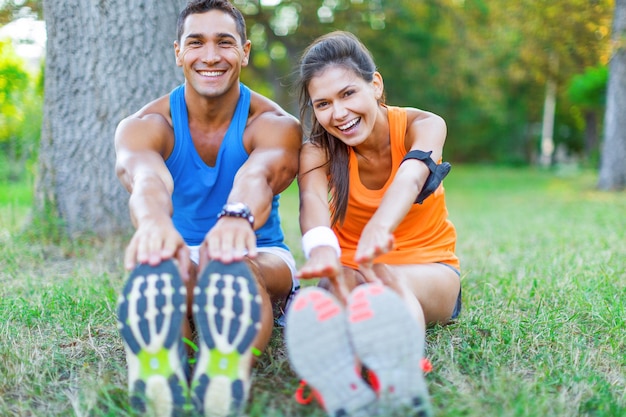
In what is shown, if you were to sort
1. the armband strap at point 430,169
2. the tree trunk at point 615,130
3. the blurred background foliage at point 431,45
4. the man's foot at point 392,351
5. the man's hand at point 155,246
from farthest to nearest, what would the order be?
the tree trunk at point 615,130
the blurred background foliage at point 431,45
the armband strap at point 430,169
the man's hand at point 155,246
the man's foot at point 392,351

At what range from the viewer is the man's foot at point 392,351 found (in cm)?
176

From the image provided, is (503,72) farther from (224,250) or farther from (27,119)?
(224,250)

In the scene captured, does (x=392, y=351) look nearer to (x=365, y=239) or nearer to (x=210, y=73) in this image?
(x=365, y=239)

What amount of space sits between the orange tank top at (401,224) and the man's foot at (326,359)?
90 cm

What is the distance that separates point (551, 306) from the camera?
3102 mm

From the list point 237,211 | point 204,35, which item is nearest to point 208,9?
point 204,35

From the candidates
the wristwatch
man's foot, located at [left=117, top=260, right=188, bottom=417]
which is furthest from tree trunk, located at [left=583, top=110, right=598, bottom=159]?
man's foot, located at [left=117, top=260, right=188, bottom=417]

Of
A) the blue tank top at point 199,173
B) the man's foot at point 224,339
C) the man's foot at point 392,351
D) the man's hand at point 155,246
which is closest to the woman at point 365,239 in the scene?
the man's foot at point 392,351

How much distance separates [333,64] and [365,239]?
835 millimetres

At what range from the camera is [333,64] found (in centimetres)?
258

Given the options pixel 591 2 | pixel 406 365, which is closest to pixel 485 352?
pixel 406 365

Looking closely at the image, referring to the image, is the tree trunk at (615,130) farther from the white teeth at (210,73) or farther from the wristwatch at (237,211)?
the wristwatch at (237,211)

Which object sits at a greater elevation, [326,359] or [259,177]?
[259,177]

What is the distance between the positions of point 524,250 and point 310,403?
3501mm
